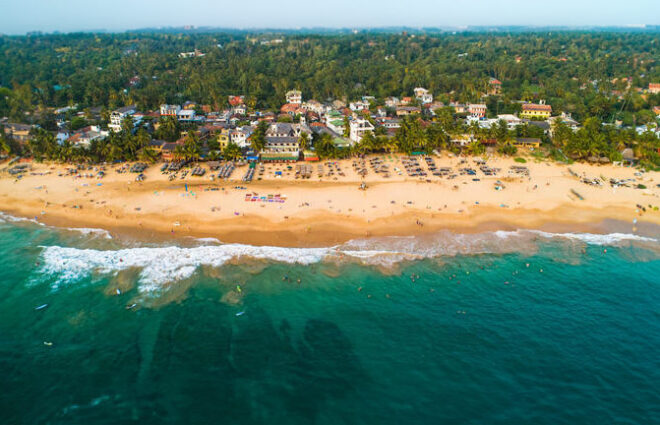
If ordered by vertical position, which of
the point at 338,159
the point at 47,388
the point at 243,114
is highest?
the point at 243,114

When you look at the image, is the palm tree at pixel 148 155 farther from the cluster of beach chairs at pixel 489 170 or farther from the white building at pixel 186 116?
the cluster of beach chairs at pixel 489 170

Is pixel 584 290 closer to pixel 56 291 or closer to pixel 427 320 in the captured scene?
pixel 427 320

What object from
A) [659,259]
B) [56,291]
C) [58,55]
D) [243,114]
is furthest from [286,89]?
[58,55]

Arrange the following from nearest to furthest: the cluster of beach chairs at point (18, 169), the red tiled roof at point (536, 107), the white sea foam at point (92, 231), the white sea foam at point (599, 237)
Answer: the white sea foam at point (599, 237) < the white sea foam at point (92, 231) < the cluster of beach chairs at point (18, 169) < the red tiled roof at point (536, 107)

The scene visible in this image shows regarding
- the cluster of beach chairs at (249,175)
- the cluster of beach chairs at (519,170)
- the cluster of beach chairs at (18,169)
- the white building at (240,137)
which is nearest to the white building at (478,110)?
the cluster of beach chairs at (519,170)

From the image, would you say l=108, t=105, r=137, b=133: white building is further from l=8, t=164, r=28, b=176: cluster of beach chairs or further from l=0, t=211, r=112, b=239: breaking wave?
l=0, t=211, r=112, b=239: breaking wave

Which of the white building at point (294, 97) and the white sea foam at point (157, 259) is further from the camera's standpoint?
the white building at point (294, 97)

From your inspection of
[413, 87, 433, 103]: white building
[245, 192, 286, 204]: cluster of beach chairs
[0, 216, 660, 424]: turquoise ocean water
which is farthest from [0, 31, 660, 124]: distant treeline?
[0, 216, 660, 424]: turquoise ocean water

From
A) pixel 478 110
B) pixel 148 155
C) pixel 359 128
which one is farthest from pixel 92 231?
pixel 478 110
